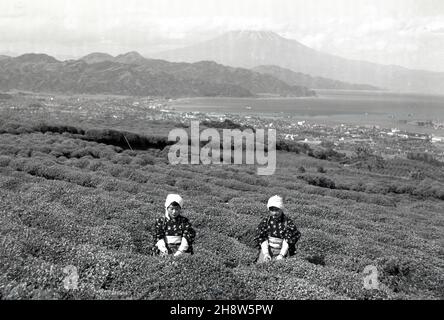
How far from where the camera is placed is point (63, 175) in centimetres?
3456

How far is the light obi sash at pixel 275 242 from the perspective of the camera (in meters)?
12.8

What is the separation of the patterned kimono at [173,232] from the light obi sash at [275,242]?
216 cm

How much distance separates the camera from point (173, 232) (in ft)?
41.4

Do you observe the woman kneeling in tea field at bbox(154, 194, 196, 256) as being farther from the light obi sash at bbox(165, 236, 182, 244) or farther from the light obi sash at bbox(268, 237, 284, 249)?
the light obi sash at bbox(268, 237, 284, 249)

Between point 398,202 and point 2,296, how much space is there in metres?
48.4

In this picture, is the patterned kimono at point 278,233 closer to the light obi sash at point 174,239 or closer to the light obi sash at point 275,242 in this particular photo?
the light obi sash at point 275,242

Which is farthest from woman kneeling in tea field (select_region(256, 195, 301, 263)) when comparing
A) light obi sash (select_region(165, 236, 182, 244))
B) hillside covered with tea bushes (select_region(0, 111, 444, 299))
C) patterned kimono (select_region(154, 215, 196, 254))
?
light obi sash (select_region(165, 236, 182, 244))

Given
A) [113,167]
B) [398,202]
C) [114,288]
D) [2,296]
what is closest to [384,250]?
[114,288]

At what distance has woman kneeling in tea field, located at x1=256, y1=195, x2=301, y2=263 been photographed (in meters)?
12.6

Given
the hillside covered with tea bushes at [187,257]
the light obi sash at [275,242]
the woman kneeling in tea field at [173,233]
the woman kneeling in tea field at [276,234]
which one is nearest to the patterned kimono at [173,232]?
the woman kneeling in tea field at [173,233]

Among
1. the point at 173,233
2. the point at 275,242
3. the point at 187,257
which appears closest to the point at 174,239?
the point at 173,233

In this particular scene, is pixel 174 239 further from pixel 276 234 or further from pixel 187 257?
pixel 276 234
